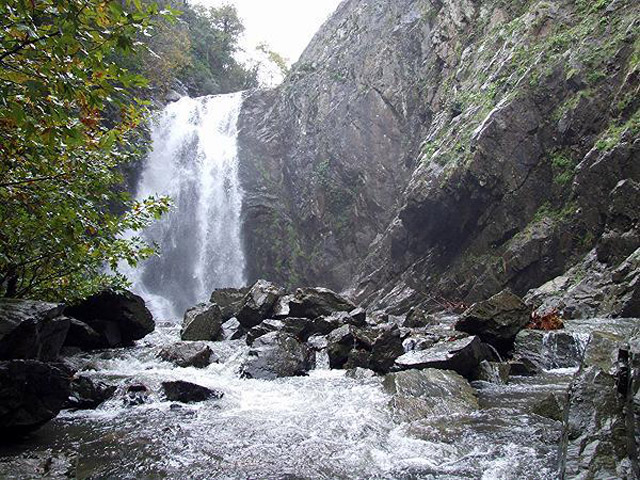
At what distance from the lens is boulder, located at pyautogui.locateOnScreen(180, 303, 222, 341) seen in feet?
49.0

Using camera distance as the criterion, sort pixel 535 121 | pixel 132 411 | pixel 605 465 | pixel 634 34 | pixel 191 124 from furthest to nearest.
→ 1. pixel 191 124
2. pixel 535 121
3. pixel 634 34
4. pixel 132 411
5. pixel 605 465

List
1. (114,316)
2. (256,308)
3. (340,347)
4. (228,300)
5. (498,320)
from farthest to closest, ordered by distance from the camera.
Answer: (228,300), (256,308), (114,316), (340,347), (498,320)

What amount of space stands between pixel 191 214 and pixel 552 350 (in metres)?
28.0

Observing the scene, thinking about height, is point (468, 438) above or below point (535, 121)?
below

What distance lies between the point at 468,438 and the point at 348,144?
93.4 feet

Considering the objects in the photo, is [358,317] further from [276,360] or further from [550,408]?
[550,408]

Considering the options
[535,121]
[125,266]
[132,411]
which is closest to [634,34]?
[535,121]

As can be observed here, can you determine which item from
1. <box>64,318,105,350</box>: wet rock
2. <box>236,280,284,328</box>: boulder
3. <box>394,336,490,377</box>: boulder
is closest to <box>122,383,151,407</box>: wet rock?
<box>394,336,490,377</box>: boulder

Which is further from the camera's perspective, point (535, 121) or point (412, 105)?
point (412, 105)

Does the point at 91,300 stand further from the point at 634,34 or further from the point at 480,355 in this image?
the point at 634,34

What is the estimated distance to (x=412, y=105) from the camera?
3092cm

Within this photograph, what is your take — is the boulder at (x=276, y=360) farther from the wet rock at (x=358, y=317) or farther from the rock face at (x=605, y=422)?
the rock face at (x=605, y=422)

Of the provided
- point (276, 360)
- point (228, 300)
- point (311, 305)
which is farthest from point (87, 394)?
point (228, 300)

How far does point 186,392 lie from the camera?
8.34 metres
